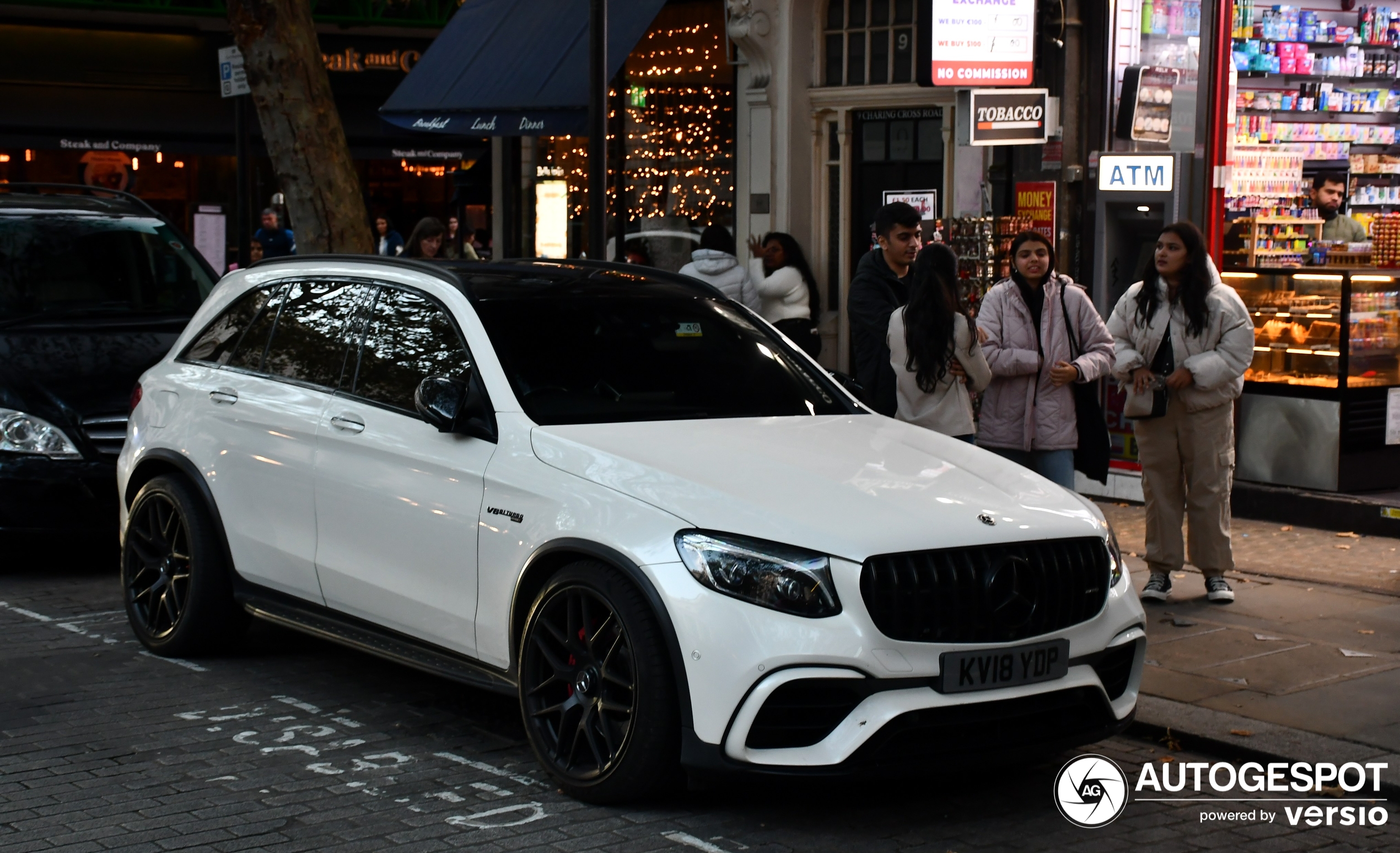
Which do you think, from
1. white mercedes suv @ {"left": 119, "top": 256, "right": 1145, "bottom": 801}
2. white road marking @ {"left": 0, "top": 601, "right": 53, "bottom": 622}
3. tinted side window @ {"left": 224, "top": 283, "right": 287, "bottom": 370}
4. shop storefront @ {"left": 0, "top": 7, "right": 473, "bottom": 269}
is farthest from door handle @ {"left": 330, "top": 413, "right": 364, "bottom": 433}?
shop storefront @ {"left": 0, "top": 7, "right": 473, "bottom": 269}

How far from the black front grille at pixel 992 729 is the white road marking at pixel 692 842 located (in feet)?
1.55

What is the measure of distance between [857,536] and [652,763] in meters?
0.92

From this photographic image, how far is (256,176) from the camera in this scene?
27.0 m

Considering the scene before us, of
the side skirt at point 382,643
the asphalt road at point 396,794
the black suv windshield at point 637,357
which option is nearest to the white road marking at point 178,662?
the asphalt road at point 396,794

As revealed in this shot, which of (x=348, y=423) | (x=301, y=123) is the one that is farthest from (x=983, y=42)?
(x=348, y=423)

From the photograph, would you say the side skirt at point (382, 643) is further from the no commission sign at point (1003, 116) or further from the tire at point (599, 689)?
the no commission sign at point (1003, 116)

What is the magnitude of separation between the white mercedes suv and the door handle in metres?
0.02

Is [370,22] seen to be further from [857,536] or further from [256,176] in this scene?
[857,536]

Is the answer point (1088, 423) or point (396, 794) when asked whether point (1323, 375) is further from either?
point (396, 794)

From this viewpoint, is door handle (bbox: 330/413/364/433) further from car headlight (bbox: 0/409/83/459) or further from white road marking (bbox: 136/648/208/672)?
car headlight (bbox: 0/409/83/459)

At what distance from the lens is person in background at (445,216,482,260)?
859 inches

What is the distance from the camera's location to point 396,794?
5430 mm

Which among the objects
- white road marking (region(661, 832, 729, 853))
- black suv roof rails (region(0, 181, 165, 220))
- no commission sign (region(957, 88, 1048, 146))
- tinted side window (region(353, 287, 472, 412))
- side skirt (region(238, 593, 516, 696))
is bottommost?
white road marking (region(661, 832, 729, 853))

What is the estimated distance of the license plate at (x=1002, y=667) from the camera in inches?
194
